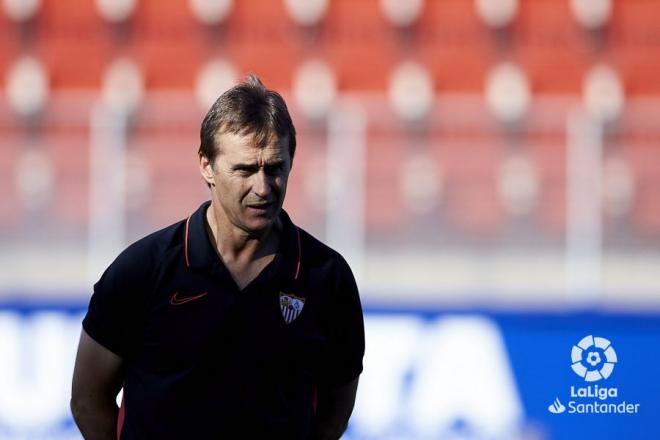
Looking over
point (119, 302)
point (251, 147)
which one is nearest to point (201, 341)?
point (119, 302)

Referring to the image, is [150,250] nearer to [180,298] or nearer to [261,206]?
[180,298]

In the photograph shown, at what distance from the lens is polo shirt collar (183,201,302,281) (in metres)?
2.40

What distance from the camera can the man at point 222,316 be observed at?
235 cm

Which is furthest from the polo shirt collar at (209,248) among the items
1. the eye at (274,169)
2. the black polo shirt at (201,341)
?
the eye at (274,169)

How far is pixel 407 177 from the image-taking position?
27.3 ft

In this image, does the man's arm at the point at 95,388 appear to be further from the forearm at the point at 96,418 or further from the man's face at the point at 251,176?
the man's face at the point at 251,176

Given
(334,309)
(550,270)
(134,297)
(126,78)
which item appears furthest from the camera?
(126,78)

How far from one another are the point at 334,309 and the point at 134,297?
1.46ft

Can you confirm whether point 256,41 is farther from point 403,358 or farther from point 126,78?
point 403,358

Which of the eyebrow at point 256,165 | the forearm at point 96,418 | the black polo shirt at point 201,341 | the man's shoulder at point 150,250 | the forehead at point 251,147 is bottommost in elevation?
the forearm at point 96,418

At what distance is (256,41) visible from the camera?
10602 millimetres

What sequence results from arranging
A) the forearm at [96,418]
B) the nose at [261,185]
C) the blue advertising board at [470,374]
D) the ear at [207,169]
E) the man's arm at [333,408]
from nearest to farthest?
1. the nose at [261,185]
2. the ear at [207,169]
3. the forearm at [96,418]
4. the man's arm at [333,408]
5. the blue advertising board at [470,374]

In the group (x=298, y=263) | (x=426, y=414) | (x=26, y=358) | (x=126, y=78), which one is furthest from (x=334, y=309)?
(x=126, y=78)

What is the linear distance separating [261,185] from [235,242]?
0.66ft
